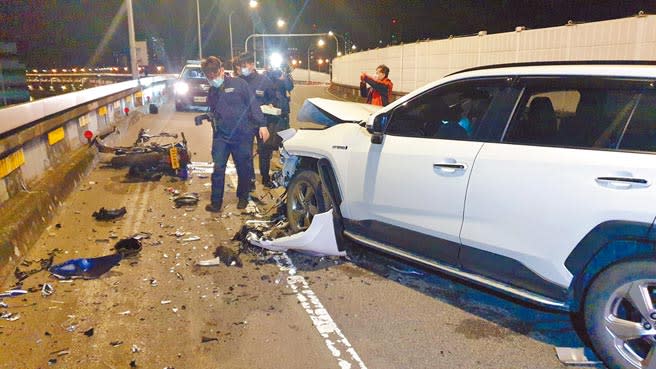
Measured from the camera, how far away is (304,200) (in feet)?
19.8

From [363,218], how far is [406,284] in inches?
27.3

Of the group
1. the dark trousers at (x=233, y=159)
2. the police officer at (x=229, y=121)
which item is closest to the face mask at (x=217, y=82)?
the police officer at (x=229, y=121)

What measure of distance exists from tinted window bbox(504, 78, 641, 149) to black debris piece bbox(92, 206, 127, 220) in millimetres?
4950

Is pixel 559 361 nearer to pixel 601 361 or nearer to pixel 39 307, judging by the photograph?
pixel 601 361

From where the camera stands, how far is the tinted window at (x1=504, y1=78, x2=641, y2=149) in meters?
3.62

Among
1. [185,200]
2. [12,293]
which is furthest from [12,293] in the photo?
[185,200]

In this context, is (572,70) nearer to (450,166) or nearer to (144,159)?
(450,166)

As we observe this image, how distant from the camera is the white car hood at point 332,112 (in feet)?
19.7

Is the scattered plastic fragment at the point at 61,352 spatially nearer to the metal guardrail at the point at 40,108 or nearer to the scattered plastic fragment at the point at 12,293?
the scattered plastic fragment at the point at 12,293

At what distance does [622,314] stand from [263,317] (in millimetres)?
2468

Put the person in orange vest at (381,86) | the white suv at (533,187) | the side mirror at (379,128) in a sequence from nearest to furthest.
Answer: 1. the white suv at (533,187)
2. the side mirror at (379,128)
3. the person in orange vest at (381,86)

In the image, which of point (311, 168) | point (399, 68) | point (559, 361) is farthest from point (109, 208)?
point (399, 68)

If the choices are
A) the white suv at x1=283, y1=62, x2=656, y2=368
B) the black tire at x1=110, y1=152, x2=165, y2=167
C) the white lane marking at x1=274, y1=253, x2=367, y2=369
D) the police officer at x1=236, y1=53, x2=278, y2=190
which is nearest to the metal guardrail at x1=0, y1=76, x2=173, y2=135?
the black tire at x1=110, y1=152, x2=165, y2=167

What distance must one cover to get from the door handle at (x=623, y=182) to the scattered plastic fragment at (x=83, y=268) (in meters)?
4.21
